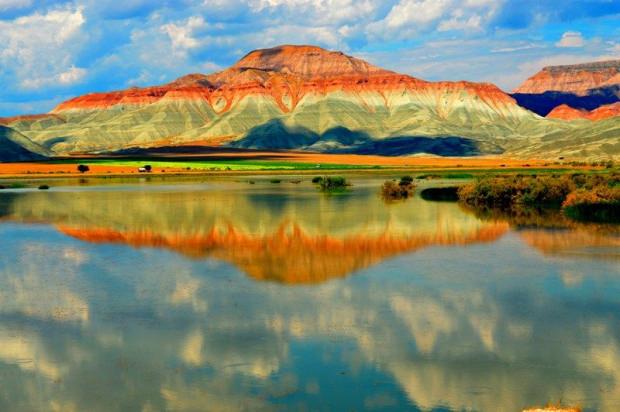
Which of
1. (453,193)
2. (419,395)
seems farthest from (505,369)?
(453,193)

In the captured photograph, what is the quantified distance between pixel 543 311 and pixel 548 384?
650 cm

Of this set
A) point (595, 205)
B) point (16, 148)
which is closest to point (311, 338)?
point (595, 205)

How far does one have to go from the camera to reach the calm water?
15.3m

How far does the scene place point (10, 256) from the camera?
1296 inches

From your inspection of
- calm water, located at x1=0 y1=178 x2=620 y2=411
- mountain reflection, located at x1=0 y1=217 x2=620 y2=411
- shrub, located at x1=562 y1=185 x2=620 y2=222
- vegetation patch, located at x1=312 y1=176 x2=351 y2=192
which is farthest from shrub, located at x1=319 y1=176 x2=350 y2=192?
mountain reflection, located at x1=0 y1=217 x2=620 y2=411

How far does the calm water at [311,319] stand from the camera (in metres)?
15.3

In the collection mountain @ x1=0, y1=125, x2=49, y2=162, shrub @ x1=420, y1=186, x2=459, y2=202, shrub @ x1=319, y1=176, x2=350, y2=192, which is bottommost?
shrub @ x1=420, y1=186, x2=459, y2=202

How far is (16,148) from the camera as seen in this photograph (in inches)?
6447

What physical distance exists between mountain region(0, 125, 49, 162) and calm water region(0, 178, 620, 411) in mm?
127581

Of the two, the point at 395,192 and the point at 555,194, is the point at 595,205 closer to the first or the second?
the point at 555,194

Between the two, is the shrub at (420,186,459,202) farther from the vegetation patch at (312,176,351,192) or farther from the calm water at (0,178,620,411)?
the calm water at (0,178,620,411)

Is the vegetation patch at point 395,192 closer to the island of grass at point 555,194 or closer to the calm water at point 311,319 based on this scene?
the island of grass at point 555,194

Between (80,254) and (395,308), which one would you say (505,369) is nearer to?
(395,308)

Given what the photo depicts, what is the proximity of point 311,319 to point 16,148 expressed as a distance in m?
157
